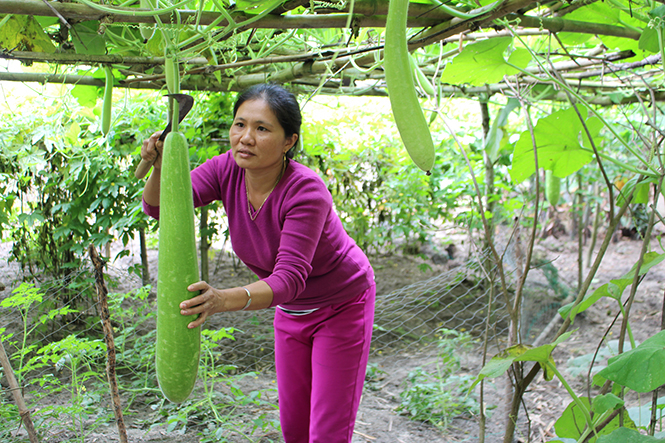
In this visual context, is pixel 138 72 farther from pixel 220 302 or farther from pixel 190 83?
pixel 220 302

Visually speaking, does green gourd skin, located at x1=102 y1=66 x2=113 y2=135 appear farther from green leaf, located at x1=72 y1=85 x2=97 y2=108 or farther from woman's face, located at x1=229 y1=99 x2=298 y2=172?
green leaf, located at x1=72 y1=85 x2=97 y2=108

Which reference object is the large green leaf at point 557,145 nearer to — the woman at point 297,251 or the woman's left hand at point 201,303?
the woman at point 297,251

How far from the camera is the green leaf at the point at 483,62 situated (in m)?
1.25

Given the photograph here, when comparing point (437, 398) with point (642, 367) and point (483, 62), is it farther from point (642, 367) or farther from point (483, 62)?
point (483, 62)

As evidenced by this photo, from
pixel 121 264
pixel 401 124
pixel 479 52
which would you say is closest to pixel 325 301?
pixel 479 52

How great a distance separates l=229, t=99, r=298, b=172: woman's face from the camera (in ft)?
4.78

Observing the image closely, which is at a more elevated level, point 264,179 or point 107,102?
point 107,102

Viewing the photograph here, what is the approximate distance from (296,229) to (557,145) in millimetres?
816

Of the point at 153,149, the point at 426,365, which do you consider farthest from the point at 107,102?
the point at 426,365

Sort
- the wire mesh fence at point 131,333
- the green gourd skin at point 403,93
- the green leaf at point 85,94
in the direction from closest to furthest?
1. the green gourd skin at point 403,93
2. the green leaf at point 85,94
3. the wire mesh fence at point 131,333

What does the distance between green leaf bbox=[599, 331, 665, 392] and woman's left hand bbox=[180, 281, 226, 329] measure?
81 centimetres

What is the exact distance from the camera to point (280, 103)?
5.00 ft

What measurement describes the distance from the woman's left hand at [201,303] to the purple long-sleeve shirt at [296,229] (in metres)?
0.37

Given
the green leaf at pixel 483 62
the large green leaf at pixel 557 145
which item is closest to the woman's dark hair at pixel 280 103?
the green leaf at pixel 483 62
